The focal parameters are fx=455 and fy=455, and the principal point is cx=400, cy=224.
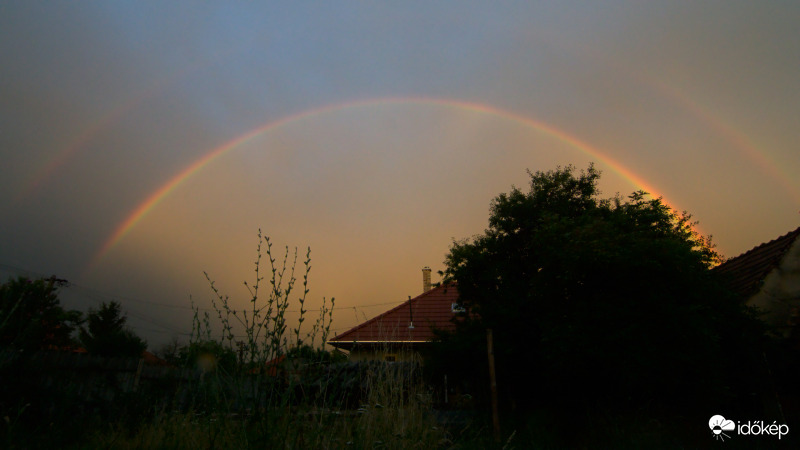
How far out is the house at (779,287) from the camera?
945cm

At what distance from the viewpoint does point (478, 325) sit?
10883 millimetres

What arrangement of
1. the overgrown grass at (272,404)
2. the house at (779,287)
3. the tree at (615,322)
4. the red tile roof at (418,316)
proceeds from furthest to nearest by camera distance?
1. the red tile roof at (418,316)
2. the house at (779,287)
3. the tree at (615,322)
4. the overgrown grass at (272,404)

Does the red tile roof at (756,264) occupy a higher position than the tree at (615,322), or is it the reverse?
the red tile roof at (756,264)

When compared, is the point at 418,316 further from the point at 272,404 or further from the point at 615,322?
the point at 272,404

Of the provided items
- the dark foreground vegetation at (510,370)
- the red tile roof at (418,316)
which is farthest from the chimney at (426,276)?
the dark foreground vegetation at (510,370)

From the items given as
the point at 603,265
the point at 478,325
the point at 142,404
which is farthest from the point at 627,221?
the point at 142,404

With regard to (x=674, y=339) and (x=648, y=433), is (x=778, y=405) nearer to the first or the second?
(x=674, y=339)

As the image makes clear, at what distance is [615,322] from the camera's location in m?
7.85

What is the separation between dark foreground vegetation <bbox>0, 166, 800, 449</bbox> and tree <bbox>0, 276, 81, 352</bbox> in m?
0.06

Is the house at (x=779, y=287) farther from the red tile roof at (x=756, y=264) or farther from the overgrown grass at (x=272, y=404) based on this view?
the overgrown grass at (x=272, y=404)

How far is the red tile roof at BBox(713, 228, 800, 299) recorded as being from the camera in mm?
9906

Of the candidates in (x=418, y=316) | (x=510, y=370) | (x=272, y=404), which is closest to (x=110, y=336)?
(x=418, y=316)

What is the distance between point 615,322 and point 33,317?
26.1ft

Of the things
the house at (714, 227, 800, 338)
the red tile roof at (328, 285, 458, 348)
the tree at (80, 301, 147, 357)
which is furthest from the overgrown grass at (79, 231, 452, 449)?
the tree at (80, 301, 147, 357)
